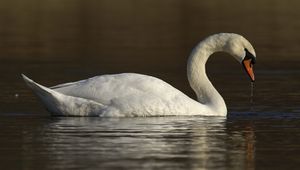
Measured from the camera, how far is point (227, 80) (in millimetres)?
21875

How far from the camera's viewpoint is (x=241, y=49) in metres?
17.6

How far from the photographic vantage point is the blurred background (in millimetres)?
21172

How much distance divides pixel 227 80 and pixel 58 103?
20.2 ft

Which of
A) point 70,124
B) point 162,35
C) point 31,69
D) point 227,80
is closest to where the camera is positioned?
point 70,124

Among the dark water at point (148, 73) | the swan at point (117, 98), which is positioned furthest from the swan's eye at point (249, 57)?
the swan at point (117, 98)

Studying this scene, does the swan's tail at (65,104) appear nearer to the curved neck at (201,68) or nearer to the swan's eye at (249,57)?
the curved neck at (201,68)

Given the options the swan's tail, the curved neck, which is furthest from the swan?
the curved neck

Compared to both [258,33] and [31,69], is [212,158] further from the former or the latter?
[258,33]

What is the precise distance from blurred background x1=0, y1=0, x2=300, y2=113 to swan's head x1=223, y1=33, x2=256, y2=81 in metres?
0.72

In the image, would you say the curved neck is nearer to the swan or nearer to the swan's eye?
the swan's eye

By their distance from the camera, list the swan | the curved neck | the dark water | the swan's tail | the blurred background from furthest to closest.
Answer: the blurred background, the curved neck, the swan, the swan's tail, the dark water

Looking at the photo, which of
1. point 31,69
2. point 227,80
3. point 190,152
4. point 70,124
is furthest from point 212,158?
point 31,69

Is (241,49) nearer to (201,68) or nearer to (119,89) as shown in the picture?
(201,68)

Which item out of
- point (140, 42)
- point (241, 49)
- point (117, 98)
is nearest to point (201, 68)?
point (241, 49)
